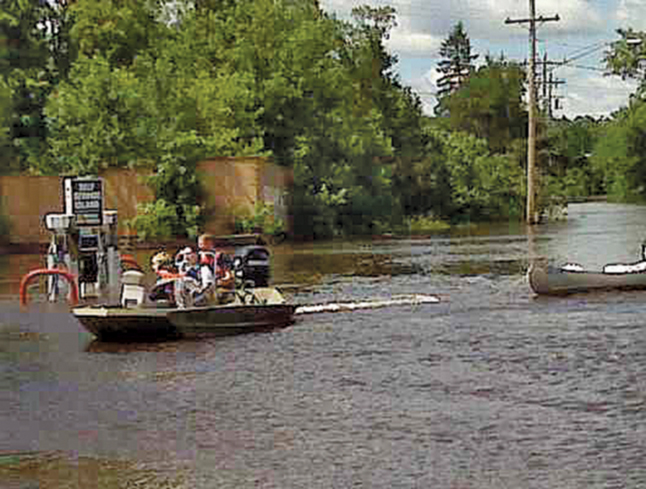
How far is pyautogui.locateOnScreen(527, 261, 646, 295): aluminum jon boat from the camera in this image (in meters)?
25.6

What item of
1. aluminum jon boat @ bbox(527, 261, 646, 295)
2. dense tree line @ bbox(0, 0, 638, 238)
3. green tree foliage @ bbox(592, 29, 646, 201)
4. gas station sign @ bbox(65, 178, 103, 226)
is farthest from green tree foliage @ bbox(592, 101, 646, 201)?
gas station sign @ bbox(65, 178, 103, 226)

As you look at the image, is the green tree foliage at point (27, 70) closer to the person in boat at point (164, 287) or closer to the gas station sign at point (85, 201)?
the gas station sign at point (85, 201)

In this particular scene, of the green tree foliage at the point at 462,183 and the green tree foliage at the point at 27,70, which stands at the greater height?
the green tree foliage at the point at 27,70

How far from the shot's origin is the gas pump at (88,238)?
26859mm

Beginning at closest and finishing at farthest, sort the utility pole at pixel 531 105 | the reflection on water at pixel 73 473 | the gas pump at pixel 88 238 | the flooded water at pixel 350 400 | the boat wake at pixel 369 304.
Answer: the reflection on water at pixel 73 473 → the flooded water at pixel 350 400 → the boat wake at pixel 369 304 → the gas pump at pixel 88 238 → the utility pole at pixel 531 105

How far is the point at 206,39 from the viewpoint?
5841 centimetres

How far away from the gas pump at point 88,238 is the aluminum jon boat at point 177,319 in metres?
6.19

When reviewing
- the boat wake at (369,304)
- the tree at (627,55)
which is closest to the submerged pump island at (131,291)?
the boat wake at (369,304)

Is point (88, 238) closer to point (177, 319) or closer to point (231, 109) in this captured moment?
point (177, 319)

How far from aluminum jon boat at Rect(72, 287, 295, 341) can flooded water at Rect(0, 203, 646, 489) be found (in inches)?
11.9

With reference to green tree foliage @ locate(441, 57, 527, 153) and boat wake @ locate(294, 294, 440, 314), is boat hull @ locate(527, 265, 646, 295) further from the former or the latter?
green tree foliage @ locate(441, 57, 527, 153)

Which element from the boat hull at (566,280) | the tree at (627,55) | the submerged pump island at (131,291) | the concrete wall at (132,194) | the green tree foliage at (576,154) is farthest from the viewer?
the green tree foliage at (576,154)

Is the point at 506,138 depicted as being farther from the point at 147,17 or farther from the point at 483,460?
the point at 483,460

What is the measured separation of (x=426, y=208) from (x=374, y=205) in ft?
28.0
